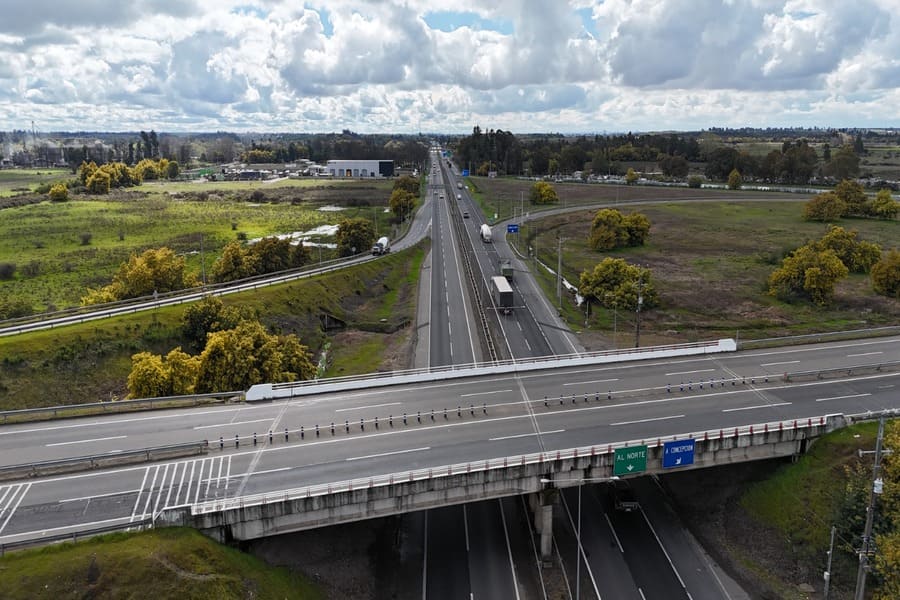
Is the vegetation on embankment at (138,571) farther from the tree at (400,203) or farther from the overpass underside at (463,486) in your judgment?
the tree at (400,203)

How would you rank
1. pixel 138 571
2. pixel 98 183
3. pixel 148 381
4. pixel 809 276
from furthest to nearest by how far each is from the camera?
pixel 98 183 → pixel 809 276 → pixel 148 381 → pixel 138 571

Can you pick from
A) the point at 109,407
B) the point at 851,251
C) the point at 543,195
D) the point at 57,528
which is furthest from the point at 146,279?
the point at 543,195

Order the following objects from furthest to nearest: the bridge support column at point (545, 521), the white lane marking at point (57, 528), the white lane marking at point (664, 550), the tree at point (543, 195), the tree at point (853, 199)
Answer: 1. the tree at point (543, 195)
2. the tree at point (853, 199)
3. the bridge support column at point (545, 521)
4. the white lane marking at point (664, 550)
5. the white lane marking at point (57, 528)

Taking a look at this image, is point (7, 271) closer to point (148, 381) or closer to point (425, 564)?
point (148, 381)

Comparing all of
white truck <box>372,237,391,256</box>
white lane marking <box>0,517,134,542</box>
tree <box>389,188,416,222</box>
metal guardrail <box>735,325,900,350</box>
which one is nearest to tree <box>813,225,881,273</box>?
metal guardrail <box>735,325,900,350</box>

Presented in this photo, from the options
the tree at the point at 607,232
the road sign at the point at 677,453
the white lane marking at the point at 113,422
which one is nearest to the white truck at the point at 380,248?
the tree at the point at 607,232

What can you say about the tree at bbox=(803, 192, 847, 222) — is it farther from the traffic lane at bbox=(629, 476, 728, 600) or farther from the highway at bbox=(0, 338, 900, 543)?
the traffic lane at bbox=(629, 476, 728, 600)
